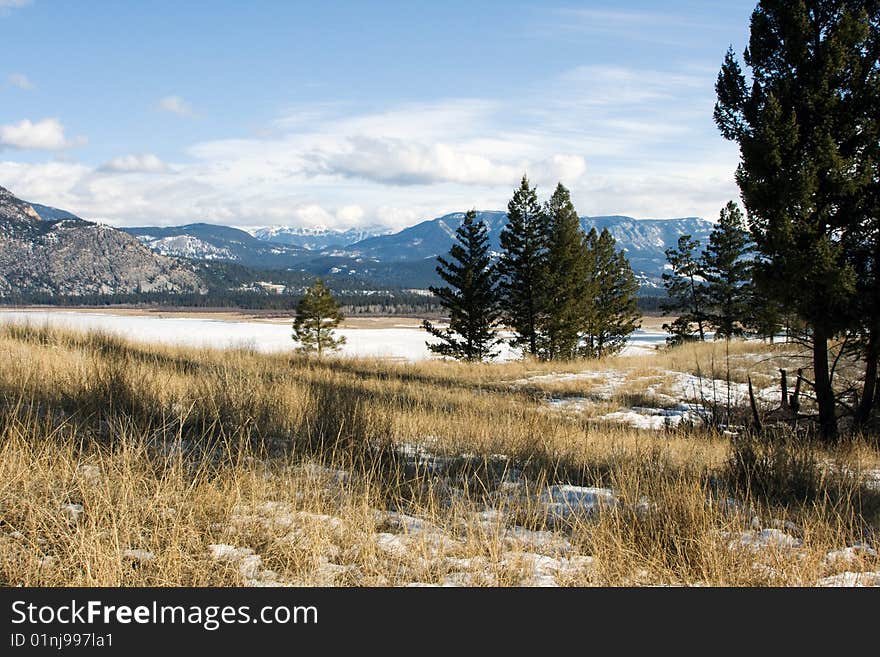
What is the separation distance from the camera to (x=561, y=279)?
3397 centimetres

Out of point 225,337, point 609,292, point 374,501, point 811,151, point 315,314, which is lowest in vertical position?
point 225,337

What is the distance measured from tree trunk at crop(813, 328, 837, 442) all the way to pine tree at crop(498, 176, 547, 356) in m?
23.9

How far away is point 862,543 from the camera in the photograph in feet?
11.8

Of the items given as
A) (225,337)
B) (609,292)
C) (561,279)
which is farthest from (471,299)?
(225,337)

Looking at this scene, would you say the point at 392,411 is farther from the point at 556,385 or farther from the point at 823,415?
the point at 556,385

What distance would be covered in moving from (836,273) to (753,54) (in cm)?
406

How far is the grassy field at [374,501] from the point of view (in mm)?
2932

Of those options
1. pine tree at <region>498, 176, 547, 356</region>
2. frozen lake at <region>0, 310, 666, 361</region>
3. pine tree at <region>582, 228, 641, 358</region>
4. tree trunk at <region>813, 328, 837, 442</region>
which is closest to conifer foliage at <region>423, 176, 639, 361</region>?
pine tree at <region>498, 176, 547, 356</region>

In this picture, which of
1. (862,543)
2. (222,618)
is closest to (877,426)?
(862,543)

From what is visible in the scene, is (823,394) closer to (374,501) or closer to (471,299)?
(374,501)

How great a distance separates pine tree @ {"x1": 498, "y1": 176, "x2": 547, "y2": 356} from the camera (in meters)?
34.1

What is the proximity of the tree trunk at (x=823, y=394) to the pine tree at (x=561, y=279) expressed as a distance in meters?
23.6

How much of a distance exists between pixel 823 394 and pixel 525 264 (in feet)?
85.6

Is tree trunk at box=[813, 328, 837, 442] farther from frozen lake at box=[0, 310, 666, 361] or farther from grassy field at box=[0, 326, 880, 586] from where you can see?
frozen lake at box=[0, 310, 666, 361]
